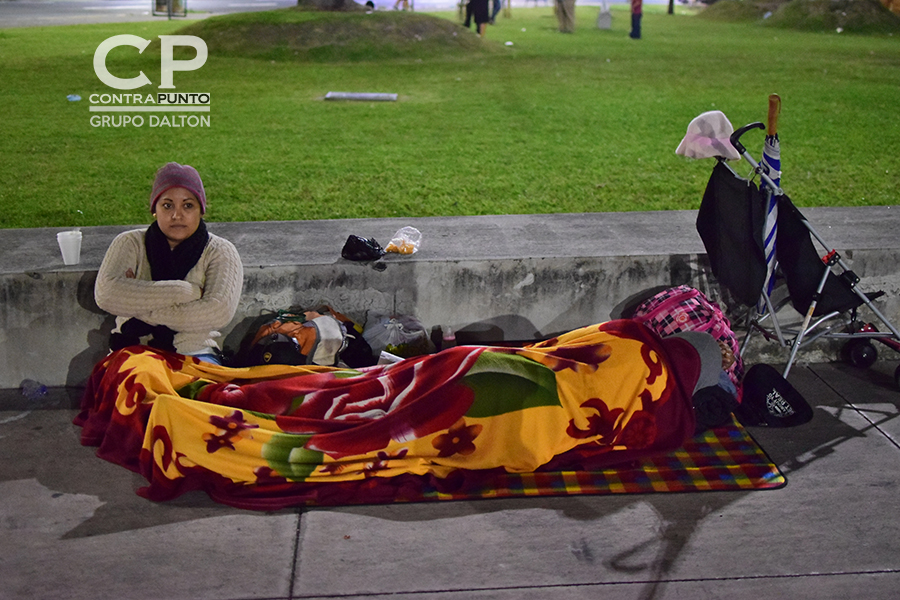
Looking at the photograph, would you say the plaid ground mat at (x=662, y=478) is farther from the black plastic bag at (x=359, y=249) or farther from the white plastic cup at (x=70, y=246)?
the white plastic cup at (x=70, y=246)

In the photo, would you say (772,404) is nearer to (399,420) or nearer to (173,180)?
(399,420)

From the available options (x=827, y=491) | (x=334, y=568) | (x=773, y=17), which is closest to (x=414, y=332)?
(x=334, y=568)

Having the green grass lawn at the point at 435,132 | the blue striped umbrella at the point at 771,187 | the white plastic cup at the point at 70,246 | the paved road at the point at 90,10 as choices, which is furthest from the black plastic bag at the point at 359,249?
the paved road at the point at 90,10

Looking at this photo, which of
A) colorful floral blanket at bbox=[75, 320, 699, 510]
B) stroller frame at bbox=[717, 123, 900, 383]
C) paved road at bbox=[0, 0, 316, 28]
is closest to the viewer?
colorful floral blanket at bbox=[75, 320, 699, 510]

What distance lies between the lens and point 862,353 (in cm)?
467

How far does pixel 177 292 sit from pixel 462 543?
5.54 feet

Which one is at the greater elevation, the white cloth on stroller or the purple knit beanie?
the white cloth on stroller

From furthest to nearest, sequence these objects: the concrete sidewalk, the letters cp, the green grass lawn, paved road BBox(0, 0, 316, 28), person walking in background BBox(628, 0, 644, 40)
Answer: person walking in background BBox(628, 0, 644, 40) → paved road BBox(0, 0, 316, 28) → the letters cp → the green grass lawn → the concrete sidewalk

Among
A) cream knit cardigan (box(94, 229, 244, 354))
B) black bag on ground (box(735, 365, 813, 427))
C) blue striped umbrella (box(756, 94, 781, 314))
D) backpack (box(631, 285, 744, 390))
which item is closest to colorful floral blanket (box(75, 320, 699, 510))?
cream knit cardigan (box(94, 229, 244, 354))

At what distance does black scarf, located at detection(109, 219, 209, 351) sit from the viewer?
3.99 meters

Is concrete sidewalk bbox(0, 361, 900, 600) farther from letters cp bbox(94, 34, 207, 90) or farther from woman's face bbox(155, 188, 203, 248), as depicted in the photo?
letters cp bbox(94, 34, 207, 90)

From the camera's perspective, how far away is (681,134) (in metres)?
9.10

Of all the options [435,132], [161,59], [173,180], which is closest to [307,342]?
[173,180]

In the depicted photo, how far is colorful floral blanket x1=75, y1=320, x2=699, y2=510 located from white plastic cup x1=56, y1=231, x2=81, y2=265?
0.74 m
